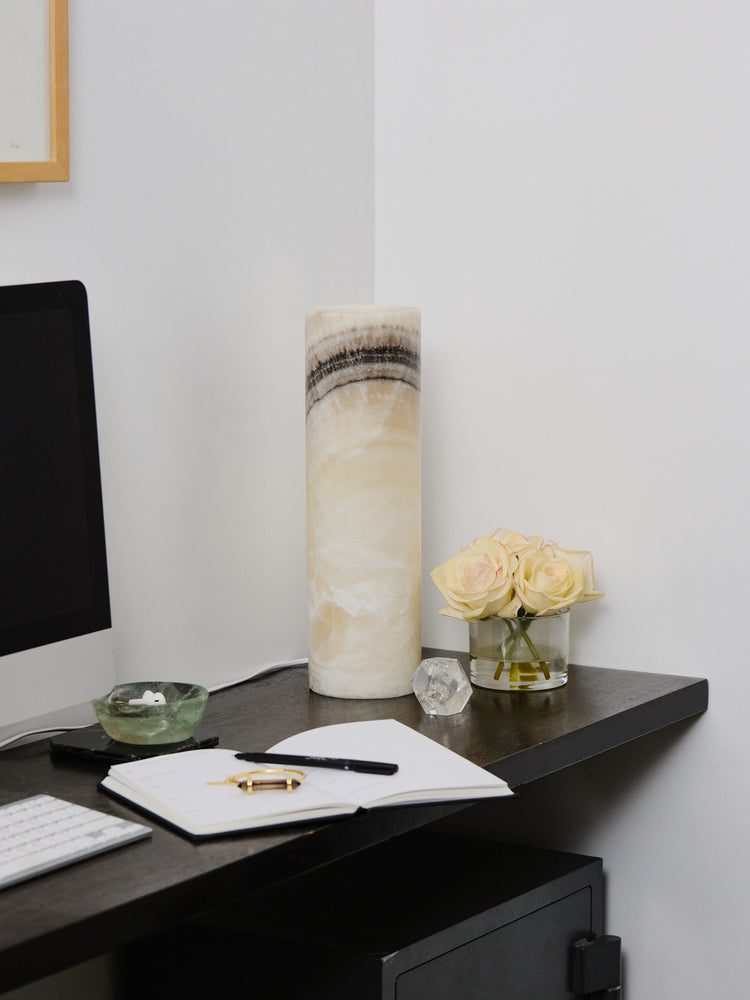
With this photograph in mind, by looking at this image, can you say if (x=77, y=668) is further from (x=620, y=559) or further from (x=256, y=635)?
(x=620, y=559)

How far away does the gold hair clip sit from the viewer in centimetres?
91

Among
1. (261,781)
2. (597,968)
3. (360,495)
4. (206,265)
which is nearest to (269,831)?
(261,781)

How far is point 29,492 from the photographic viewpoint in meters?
1.02

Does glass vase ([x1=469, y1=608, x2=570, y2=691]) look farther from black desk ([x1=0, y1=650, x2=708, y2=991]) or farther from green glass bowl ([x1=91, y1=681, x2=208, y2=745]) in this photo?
green glass bowl ([x1=91, y1=681, x2=208, y2=745])

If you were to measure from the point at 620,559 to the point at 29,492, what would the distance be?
29.3 inches

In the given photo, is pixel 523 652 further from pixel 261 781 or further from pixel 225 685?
pixel 261 781

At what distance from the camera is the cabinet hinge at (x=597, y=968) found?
1.32m

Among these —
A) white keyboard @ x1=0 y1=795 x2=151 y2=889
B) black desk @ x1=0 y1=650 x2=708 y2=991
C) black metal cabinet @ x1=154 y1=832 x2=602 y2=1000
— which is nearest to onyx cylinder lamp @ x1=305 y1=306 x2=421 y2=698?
black desk @ x1=0 y1=650 x2=708 y2=991

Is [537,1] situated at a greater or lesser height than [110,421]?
greater

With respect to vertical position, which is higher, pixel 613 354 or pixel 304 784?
pixel 613 354

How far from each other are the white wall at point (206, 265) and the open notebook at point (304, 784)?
33cm

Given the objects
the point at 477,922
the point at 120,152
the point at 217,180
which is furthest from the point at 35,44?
the point at 477,922

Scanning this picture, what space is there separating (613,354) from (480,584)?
1.15ft

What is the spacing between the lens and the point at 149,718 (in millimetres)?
1039
